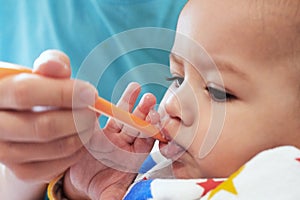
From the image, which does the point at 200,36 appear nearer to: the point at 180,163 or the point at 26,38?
the point at 180,163

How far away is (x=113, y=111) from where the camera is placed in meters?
0.58

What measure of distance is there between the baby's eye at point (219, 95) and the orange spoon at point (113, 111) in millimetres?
92

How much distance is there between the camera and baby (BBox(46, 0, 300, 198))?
0.64 meters

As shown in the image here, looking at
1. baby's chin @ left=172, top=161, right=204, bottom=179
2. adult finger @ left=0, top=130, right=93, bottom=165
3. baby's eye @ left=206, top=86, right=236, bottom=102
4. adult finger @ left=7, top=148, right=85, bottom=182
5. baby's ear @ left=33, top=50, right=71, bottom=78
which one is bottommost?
baby's chin @ left=172, top=161, right=204, bottom=179

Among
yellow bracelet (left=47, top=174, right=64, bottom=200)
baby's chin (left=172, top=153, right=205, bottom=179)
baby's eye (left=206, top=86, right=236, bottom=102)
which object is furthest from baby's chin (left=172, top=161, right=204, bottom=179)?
yellow bracelet (left=47, top=174, right=64, bottom=200)

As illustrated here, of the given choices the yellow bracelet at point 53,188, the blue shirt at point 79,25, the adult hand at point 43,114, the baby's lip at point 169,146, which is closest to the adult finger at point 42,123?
the adult hand at point 43,114

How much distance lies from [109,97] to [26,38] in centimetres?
29

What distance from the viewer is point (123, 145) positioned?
804mm

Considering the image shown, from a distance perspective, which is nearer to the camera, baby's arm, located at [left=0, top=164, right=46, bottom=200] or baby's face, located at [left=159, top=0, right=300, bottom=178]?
baby's face, located at [left=159, top=0, right=300, bottom=178]

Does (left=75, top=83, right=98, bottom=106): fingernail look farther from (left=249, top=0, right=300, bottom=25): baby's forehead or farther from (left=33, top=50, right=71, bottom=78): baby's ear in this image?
(left=249, top=0, right=300, bottom=25): baby's forehead

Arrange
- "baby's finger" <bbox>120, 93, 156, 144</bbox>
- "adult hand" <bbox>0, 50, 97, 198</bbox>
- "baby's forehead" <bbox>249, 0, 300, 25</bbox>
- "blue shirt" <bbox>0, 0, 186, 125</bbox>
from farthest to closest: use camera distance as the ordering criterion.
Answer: "blue shirt" <bbox>0, 0, 186, 125</bbox> → "baby's finger" <bbox>120, 93, 156, 144</bbox> → "baby's forehead" <bbox>249, 0, 300, 25</bbox> → "adult hand" <bbox>0, 50, 97, 198</bbox>

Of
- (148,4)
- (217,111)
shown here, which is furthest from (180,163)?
(148,4)

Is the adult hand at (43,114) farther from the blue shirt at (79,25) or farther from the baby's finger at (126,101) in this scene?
the blue shirt at (79,25)

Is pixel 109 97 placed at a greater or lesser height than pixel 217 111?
lesser
